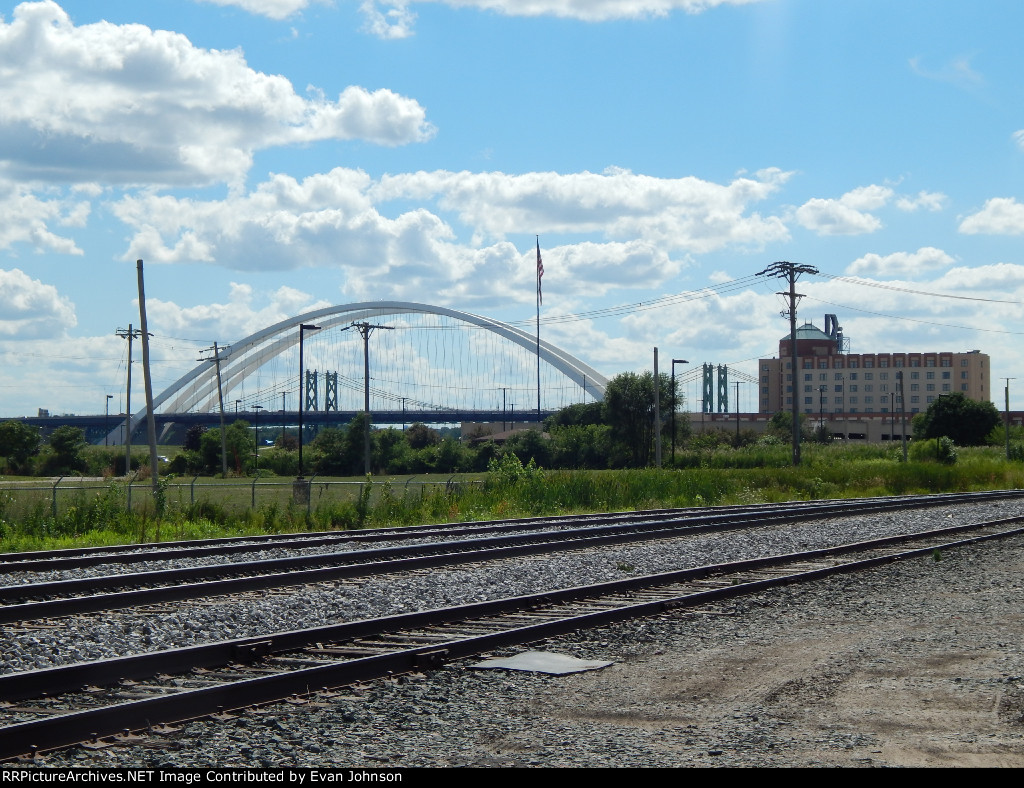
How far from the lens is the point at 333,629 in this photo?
971cm

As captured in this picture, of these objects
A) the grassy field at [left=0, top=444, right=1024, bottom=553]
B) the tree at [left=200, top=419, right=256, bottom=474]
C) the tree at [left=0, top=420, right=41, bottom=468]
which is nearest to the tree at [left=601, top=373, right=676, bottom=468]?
the tree at [left=200, top=419, right=256, bottom=474]

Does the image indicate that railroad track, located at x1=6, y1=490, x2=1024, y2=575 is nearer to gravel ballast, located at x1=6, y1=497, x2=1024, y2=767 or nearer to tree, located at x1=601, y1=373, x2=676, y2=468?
gravel ballast, located at x1=6, y1=497, x2=1024, y2=767

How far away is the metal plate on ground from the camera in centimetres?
891

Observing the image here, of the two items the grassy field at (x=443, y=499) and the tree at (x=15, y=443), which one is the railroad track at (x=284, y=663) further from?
the tree at (x=15, y=443)

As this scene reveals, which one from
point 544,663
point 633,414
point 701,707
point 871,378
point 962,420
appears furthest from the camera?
point 871,378

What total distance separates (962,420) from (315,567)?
334ft

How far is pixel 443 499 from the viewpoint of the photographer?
30.5 m

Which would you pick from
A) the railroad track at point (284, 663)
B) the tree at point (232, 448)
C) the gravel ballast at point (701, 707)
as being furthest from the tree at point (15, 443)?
the railroad track at point (284, 663)

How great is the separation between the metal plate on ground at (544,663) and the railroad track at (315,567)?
4.46 meters

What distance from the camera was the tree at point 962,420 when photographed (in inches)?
4178

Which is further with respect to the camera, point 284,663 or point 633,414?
point 633,414

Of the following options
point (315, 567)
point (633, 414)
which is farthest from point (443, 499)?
point (633, 414)

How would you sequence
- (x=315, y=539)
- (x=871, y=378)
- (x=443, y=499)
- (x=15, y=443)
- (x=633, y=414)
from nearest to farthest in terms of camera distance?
(x=315, y=539) < (x=443, y=499) < (x=15, y=443) < (x=633, y=414) < (x=871, y=378)

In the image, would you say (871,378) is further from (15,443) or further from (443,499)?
(443,499)
